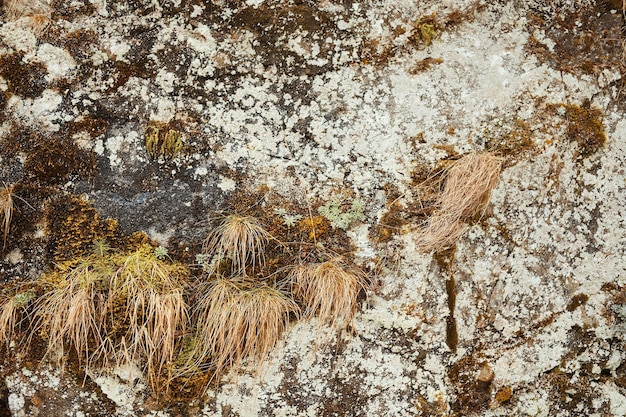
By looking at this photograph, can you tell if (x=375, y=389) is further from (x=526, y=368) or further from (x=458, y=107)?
(x=458, y=107)

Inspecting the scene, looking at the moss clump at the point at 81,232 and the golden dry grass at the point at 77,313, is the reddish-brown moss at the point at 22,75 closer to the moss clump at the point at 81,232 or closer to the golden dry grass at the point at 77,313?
the moss clump at the point at 81,232

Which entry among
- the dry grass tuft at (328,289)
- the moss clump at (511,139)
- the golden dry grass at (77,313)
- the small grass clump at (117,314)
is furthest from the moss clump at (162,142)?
the moss clump at (511,139)

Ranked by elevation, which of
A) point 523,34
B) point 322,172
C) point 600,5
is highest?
point 600,5

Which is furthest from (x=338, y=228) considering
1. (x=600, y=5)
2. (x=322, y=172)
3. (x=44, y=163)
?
(x=600, y=5)

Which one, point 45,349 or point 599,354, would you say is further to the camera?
point 599,354

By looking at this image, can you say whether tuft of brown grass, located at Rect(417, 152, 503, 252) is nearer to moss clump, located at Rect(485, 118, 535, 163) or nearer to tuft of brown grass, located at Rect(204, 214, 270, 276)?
moss clump, located at Rect(485, 118, 535, 163)

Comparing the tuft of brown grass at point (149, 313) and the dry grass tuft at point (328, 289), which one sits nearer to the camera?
the tuft of brown grass at point (149, 313)

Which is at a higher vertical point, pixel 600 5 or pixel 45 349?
pixel 600 5
